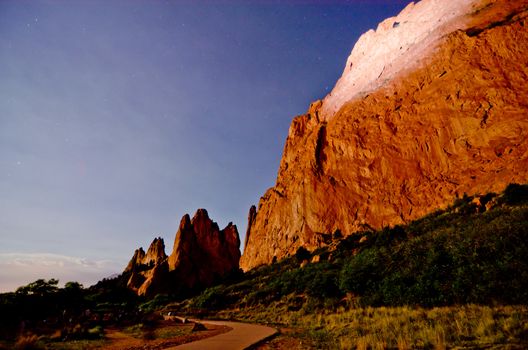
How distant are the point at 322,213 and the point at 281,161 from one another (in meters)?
33.4

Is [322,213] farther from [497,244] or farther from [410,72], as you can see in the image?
[497,244]

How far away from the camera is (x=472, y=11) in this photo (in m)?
60.0

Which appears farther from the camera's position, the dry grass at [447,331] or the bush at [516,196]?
the bush at [516,196]

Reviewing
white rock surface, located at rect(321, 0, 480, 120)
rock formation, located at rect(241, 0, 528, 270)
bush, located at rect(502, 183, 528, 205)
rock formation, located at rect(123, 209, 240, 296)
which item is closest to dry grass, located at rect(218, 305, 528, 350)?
bush, located at rect(502, 183, 528, 205)

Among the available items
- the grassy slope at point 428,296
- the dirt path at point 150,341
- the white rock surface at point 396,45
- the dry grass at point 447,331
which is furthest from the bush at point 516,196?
the white rock surface at point 396,45

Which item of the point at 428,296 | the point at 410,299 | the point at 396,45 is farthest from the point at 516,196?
the point at 396,45

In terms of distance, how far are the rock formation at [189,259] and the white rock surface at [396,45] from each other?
187 ft

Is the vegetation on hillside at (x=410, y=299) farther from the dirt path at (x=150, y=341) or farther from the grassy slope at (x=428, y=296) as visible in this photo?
the dirt path at (x=150, y=341)

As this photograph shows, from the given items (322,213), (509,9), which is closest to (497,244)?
(322,213)

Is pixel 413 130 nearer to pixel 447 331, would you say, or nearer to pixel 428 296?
pixel 428 296

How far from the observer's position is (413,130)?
5591cm

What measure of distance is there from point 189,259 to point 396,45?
84955mm

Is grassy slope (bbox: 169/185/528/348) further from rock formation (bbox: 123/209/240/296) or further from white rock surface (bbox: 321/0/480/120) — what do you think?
rock formation (bbox: 123/209/240/296)

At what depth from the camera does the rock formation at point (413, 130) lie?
147 feet
